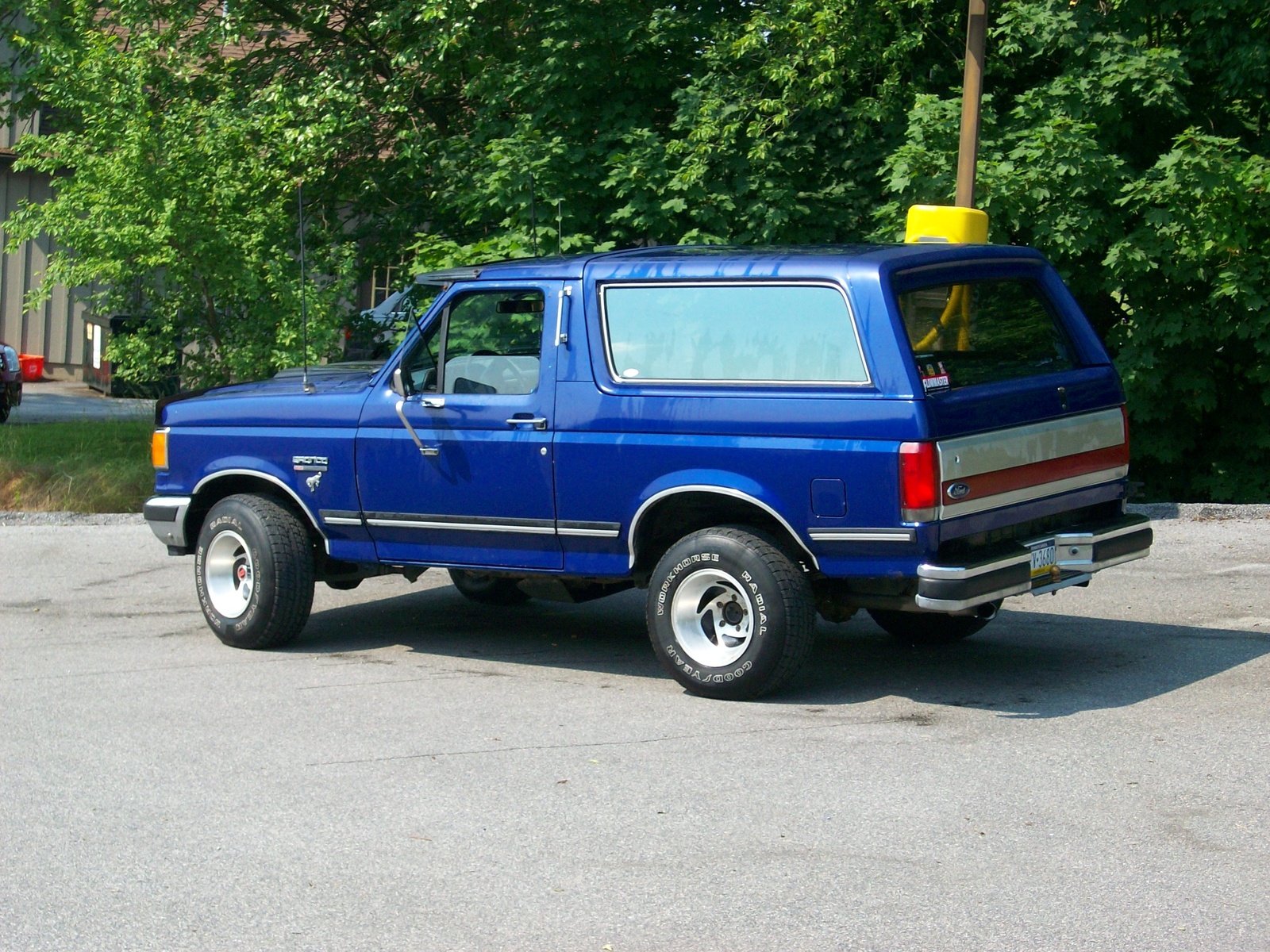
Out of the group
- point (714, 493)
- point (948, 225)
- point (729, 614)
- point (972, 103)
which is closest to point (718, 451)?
point (714, 493)

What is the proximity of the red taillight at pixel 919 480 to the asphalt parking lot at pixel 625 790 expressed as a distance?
934 mm

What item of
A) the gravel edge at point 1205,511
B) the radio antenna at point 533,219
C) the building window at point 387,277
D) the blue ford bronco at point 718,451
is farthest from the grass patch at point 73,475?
the gravel edge at point 1205,511

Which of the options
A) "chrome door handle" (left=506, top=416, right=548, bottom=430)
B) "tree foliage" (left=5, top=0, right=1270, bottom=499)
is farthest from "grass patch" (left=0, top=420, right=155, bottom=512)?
"chrome door handle" (left=506, top=416, right=548, bottom=430)

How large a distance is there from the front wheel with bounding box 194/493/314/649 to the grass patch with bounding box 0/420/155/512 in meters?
5.09

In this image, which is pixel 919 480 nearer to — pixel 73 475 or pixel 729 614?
pixel 729 614

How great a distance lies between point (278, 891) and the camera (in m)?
4.80

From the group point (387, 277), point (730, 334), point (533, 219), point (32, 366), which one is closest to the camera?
point (730, 334)

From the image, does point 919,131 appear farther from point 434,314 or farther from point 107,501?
point 107,501

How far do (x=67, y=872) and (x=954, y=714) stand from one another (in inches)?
146

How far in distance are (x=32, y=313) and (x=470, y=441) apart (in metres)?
22.7

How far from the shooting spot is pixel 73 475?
44.9 feet

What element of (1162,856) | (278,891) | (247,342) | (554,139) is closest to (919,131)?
(554,139)

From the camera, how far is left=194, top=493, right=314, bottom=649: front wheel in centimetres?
834

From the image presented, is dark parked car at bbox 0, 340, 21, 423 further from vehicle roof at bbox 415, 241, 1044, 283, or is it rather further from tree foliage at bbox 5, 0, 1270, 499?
vehicle roof at bbox 415, 241, 1044, 283
